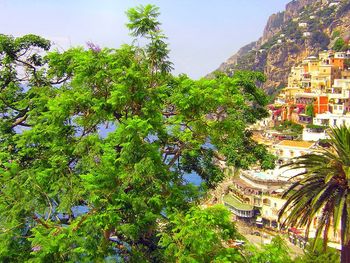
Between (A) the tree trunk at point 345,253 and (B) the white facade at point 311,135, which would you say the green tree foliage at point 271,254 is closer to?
(A) the tree trunk at point 345,253

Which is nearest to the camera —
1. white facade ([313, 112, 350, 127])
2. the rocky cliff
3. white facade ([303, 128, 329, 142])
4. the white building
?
the white building

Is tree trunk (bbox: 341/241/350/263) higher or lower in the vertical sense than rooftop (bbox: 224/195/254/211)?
higher

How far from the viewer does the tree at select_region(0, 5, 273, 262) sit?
6.55 metres

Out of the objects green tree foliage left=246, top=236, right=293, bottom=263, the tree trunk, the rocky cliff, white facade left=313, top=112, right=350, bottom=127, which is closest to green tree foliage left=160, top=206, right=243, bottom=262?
green tree foliage left=246, top=236, right=293, bottom=263

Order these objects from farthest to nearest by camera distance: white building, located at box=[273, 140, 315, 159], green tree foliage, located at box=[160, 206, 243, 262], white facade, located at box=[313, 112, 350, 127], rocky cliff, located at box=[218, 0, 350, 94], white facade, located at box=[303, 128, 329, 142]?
rocky cliff, located at box=[218, 0, 350, 94]
white facade, located at box=[313, 112, 350, 127]
white facade, located at box=[303, 128, 329, 142]
white building, located at box=[273, 140, 315, 159]
green tree foliage, located at box=[160, 206, 243, 262]

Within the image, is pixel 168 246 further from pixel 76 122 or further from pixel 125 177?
pixel 76 122

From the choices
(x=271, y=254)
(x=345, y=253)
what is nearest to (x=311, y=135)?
(x=345, y=253)

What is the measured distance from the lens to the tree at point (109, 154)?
6.55m

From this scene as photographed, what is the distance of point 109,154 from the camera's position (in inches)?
263

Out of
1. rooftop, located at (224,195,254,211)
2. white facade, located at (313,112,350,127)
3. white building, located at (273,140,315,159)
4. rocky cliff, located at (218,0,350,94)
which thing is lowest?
rooftop, located at (224,195,254,211)

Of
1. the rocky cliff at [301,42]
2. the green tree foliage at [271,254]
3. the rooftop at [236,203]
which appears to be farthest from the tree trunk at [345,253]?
the rocky cliff at [301,42]

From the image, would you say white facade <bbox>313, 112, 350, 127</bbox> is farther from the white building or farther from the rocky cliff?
the rocky cliff

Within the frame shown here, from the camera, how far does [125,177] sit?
660 cm

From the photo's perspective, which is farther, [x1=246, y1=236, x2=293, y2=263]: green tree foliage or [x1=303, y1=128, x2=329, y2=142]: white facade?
[x1=303, y1=128, x2=329, y2=142]: white facade
